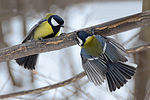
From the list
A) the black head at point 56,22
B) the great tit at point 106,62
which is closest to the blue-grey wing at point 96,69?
the great tit at point 106,62

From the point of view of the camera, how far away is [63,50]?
3404mm

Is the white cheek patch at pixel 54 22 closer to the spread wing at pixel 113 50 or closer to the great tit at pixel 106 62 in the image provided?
the great tit at pixel 106 62

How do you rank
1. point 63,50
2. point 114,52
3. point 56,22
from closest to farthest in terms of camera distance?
1. point 114,52
2. point 56,22
3. point 63,50

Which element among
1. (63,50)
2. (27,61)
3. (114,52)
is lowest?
(63,50)

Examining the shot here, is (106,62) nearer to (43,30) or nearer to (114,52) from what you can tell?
(114,52)

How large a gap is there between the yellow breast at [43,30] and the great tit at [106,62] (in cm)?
35

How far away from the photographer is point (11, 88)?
3.24 m

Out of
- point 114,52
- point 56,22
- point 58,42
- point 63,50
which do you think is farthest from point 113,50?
point 63,50

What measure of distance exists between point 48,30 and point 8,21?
2.29 meters

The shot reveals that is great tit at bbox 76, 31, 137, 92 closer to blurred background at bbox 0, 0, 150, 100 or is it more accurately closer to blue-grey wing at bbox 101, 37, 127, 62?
blue-grey wing at bbox 101, 37, 127, 62

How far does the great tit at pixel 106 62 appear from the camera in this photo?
1.58 metres

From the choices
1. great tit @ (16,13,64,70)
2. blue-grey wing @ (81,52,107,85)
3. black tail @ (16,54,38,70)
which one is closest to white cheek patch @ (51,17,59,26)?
great tit @ (16,13,64,70)

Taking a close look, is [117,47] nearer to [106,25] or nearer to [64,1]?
[106,25]

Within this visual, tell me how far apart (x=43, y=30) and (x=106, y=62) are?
605mm
